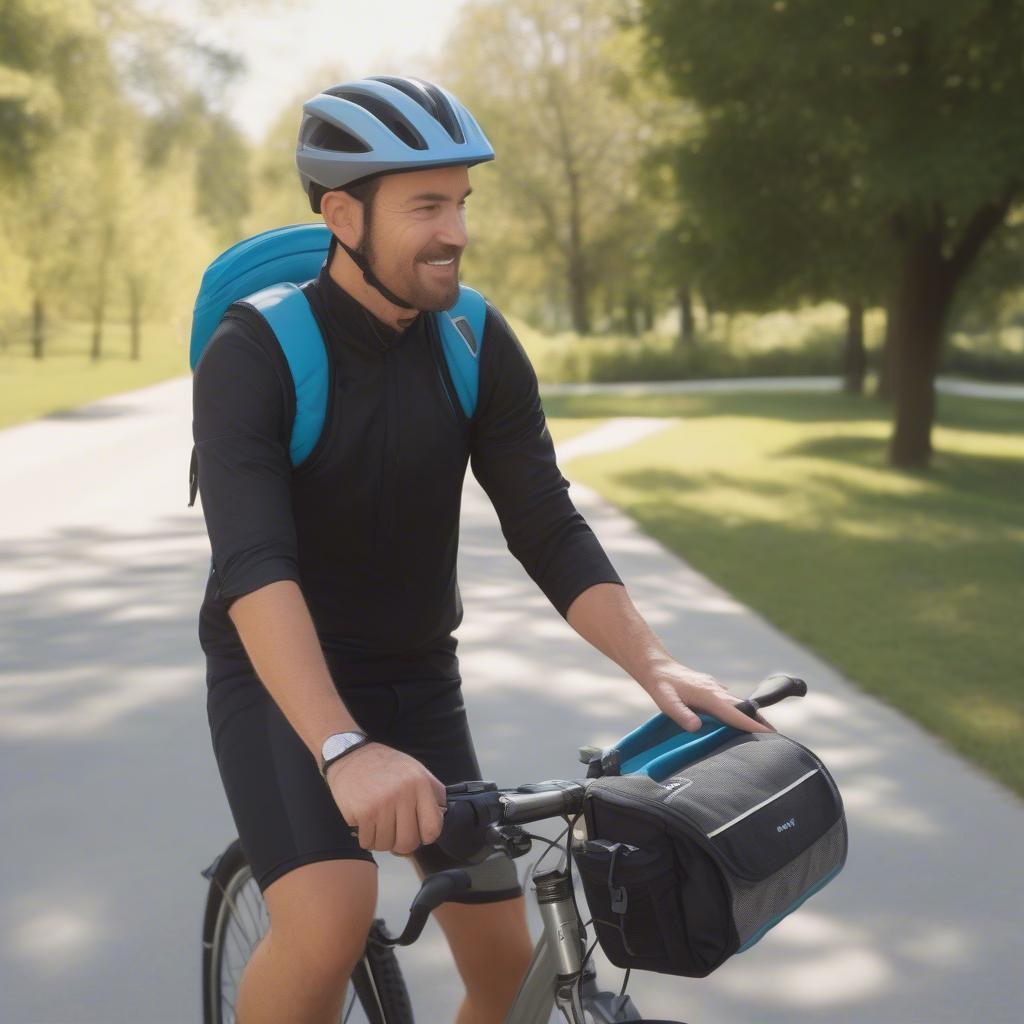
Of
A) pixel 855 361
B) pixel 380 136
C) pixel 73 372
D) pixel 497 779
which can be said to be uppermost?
pixel 380 136

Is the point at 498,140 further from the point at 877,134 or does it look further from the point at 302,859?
the point at 302,859

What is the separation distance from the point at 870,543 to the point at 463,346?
10909 mm

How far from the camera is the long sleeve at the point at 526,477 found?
2.73m

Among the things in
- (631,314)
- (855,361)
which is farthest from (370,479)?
(631,314)

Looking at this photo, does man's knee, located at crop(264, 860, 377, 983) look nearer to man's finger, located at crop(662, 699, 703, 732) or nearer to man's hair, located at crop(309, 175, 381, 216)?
man's finger, located at crop(662, 699, 703, 732)

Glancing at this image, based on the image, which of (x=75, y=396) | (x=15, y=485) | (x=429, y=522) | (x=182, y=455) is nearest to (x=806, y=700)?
(x=429, y=522)

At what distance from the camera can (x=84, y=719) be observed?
6.82 meters

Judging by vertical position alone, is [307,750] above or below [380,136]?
below

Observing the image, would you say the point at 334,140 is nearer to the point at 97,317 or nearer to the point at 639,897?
the point at 639,897

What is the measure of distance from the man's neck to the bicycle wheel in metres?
0.95

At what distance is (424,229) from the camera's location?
246 cm

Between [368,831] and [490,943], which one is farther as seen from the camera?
[490,943]

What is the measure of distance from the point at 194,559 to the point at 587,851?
9670mm

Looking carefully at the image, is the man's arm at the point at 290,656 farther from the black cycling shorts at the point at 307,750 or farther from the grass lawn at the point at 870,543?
the grass lawn at the point at 870,543
